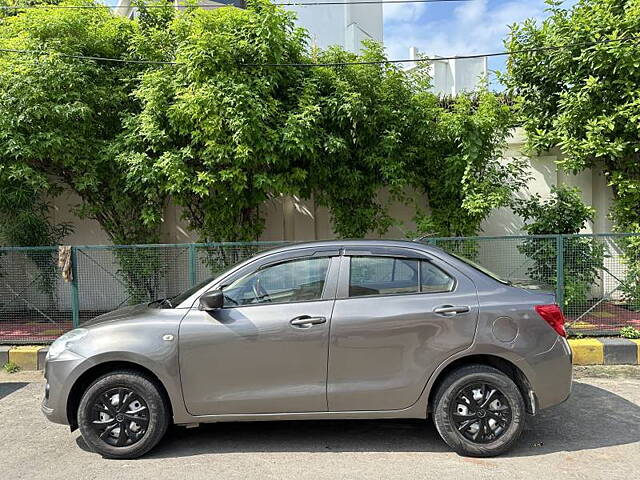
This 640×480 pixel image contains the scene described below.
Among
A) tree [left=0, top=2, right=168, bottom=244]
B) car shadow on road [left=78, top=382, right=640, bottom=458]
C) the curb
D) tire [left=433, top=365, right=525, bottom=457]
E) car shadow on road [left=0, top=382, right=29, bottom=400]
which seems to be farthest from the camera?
tree [left=0, top=2, right=168, bottom=244]

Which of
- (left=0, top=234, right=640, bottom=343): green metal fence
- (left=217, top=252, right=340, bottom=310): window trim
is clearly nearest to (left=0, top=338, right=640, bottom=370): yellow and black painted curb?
(left=0, top=234, right=640, bottom=343): green metal fence

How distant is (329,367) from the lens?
3863mm

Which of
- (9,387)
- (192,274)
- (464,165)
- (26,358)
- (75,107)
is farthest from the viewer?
(464,165)

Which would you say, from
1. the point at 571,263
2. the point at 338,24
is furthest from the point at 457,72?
the point at 571,263

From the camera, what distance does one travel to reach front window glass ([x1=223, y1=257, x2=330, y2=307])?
404 centimetres

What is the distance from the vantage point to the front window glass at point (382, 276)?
13.2 feet

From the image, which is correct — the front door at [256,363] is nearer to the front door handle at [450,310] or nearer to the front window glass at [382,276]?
the front window glass at [382,276]

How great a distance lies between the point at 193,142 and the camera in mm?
7438

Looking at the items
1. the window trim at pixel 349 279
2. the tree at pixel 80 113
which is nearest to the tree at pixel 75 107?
the tree at pixel 80 113

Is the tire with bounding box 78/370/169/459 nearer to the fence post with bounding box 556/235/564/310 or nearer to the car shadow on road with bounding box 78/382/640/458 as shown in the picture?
the car shadow on road with bounding box 78/382/640/458

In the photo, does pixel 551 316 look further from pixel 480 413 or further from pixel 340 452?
pixel 340 452

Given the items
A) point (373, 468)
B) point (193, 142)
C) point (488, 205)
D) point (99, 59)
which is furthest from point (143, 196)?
point (373, 468)

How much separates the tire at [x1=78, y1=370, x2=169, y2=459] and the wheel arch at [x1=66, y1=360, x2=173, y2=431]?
0.13 feet

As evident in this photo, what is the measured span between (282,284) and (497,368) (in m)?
1.86
